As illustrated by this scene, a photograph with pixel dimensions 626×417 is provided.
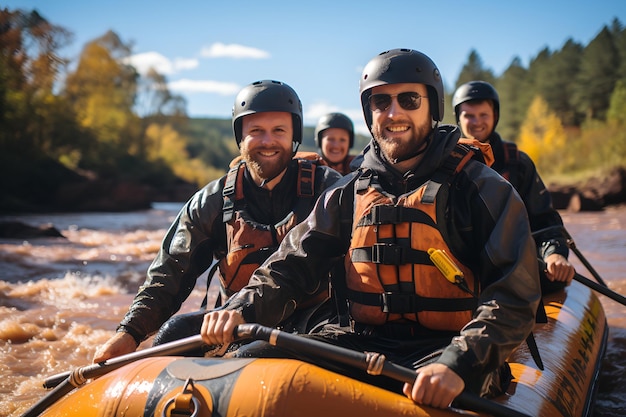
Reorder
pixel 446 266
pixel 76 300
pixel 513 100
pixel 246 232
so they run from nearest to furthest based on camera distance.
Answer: pixel 446 266
pixel 246 232
pixel 76 300
pixel 513 100

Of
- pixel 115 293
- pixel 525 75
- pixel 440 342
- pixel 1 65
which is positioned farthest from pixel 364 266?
pixel 525 75

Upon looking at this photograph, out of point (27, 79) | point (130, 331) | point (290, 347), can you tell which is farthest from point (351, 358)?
point (27, 79)

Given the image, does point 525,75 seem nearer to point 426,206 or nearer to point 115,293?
point 115,293

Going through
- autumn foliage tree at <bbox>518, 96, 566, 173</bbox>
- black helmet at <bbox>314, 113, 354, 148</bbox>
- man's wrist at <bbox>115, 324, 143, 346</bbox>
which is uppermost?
autumn foliage tree at <bbox>518, 96, 566, 173</bbox>

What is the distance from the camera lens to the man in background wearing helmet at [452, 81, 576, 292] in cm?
426

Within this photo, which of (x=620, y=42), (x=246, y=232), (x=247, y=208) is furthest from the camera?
(x=620, y=42)

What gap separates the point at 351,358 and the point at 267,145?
5.57 feet

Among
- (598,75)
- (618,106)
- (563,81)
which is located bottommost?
(618,106)

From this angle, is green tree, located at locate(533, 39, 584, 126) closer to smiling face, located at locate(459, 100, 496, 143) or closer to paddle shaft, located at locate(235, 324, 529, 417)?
smiling face, located at locate(459, 100, 496, 143)

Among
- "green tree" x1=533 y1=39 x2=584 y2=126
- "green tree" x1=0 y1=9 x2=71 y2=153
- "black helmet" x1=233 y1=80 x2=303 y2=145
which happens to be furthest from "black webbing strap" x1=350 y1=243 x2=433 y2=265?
"green tree" x1=533 y1=39 x2=584 y2=126

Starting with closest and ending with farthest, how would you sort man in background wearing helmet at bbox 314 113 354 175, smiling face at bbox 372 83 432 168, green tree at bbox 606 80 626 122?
smiling face at bbox 372 83 432 168 < man in background wearing helmet at bbox 314 113 354 175 < green tree at bbox 606 80 626 122

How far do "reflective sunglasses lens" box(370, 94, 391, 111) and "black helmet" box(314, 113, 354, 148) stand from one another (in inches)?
175

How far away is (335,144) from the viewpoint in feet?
22.8

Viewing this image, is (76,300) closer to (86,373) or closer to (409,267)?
(86,373)
